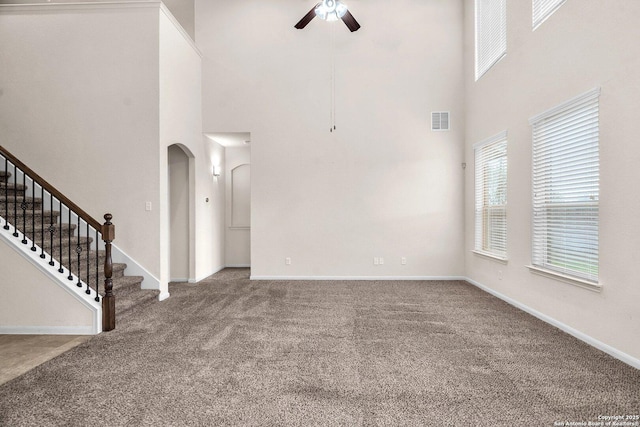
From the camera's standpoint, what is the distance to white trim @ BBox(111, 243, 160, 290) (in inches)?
195

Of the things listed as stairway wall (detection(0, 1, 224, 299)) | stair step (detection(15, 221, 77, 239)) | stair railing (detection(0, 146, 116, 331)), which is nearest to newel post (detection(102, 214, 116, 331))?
stair railing (detection(0, 146, 116, 331))

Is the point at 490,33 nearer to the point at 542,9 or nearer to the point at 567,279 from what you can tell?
the point at 542,9

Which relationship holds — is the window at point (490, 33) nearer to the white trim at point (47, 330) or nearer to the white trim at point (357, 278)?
the white trim at point (357, 278)

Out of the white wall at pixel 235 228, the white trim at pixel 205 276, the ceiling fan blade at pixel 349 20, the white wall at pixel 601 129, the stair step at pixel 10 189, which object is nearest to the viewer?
the white wall at pixel 601 129

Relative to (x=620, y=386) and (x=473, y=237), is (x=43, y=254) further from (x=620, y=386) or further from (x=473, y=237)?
(x=473, y=237)

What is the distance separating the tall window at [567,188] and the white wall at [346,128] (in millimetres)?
2427

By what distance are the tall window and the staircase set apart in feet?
15.8

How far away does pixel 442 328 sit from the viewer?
12.3ft

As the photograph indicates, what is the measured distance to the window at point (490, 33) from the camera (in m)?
5.01

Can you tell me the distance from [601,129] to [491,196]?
2378 millimetres

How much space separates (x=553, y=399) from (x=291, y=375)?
174 cm

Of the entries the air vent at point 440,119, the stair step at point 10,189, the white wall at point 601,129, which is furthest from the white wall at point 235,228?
the white wall at point 601,129

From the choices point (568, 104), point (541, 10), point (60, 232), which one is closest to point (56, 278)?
point (60, 232)

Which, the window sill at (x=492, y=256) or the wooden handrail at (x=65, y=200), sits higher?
the wooden handrail at (x=65, y=200)
